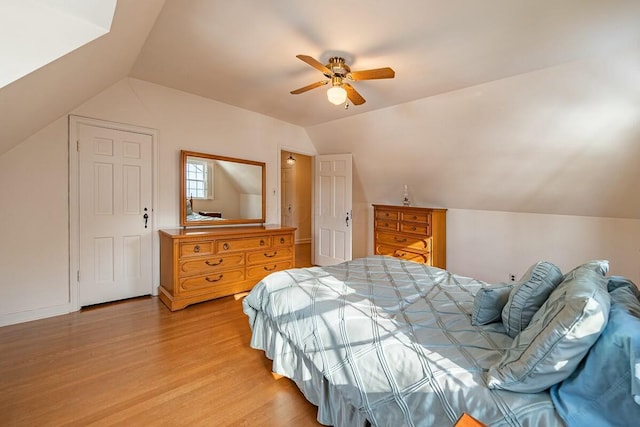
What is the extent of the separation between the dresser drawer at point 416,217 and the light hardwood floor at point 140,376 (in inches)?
103

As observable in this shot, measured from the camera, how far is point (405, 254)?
13.2ft

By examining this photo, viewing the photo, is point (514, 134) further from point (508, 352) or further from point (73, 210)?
point (73, 210)

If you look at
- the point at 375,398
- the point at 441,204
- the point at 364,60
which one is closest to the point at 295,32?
the point at 364,60

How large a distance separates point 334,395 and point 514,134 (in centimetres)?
299

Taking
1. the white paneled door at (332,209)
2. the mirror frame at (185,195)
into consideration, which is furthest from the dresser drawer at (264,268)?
the white paneled door at (332,209)

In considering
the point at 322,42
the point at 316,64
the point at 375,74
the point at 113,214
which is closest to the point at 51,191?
the point at 113,214

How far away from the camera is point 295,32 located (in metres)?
2.05

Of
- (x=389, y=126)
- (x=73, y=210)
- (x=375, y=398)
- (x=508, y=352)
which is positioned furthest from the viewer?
(x=389, y=126)

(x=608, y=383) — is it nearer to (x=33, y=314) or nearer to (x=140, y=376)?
(x=140, y=376)

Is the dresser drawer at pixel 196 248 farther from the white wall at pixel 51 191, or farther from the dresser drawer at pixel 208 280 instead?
the white wall at pixel 51 191

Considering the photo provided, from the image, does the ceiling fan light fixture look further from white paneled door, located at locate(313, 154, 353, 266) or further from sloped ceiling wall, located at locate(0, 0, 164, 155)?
white paneled door, located at locate(313, 154, 353, 266)

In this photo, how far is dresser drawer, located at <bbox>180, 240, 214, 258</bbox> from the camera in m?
2.93

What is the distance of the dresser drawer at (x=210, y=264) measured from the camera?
2.95 m

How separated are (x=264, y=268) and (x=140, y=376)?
184cm
